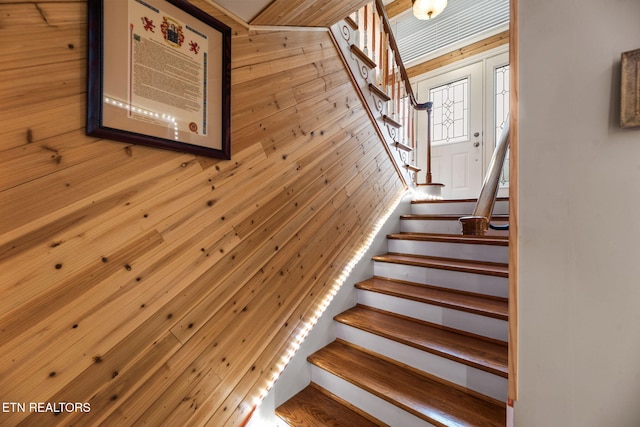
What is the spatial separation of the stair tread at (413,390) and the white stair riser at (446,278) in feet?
2.07

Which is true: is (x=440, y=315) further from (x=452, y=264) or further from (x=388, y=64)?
(x=388, y=64)

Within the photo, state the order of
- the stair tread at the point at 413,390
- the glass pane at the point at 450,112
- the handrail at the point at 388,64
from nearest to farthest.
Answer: the stair tread at the point at 413,390 → the handrail at the point at 388,64 → the glass pane at the point at 450,112

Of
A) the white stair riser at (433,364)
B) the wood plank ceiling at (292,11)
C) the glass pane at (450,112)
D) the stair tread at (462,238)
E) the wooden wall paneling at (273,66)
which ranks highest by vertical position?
the glass pane at (450,112)

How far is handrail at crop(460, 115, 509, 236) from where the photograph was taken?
41.8 inches

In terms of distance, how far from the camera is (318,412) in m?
1.55

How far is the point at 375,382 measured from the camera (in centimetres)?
153

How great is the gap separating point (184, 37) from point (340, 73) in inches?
51.6

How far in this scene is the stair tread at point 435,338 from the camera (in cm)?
141

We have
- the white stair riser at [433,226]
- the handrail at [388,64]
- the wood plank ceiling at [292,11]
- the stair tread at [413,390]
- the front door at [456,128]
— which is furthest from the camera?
the front door at [456,128]

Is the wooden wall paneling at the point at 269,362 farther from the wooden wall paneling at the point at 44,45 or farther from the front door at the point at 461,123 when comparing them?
the front door at the point at 461,123

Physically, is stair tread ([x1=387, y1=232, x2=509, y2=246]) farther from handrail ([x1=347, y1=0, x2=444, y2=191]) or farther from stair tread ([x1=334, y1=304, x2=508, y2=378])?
handrail ([x1=347, y1=0, x2=444, y2=191])

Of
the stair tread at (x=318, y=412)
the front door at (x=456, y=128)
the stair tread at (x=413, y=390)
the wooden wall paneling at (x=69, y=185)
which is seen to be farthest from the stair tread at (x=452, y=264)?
the front door at (x=456, y=128)

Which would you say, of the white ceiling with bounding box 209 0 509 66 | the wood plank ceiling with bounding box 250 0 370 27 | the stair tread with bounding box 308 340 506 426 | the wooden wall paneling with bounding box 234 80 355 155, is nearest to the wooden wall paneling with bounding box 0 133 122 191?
the wooden wall paneling with bounding box 234 80 355 155

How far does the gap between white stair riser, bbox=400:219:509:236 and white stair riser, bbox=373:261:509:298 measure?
22.0 inches
